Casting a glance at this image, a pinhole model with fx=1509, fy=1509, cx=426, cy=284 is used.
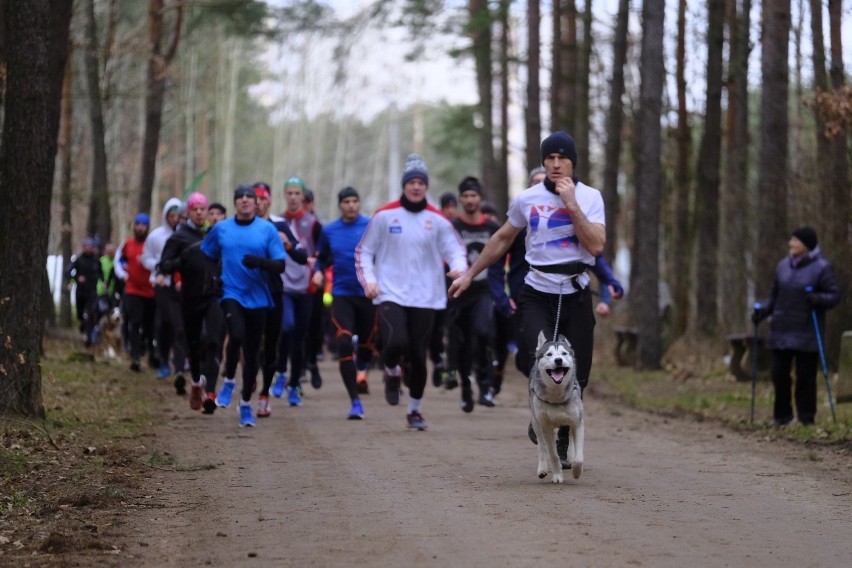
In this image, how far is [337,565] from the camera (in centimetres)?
698

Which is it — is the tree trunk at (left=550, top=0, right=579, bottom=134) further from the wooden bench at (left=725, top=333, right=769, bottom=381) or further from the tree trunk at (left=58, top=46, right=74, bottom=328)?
the wooden bench at (left=725, top=333, right=769, bottom=381)

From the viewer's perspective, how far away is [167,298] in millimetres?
18672

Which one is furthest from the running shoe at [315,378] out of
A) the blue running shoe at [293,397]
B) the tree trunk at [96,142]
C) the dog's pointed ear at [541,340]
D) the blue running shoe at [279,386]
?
the tree trunk at [96,142]

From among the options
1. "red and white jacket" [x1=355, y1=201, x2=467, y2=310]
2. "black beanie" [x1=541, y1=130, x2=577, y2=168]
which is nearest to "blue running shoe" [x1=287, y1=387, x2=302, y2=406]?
"red and white jacket" [x1=355, y1=201, x2=467, y2=310]

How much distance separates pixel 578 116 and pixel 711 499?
2742cm

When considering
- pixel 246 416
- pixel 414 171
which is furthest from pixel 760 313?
pixel 246 416

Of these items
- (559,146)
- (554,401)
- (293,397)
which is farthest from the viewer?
(293,397)

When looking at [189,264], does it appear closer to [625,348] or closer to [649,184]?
[649,184]

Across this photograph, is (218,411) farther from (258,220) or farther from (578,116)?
(578,116)

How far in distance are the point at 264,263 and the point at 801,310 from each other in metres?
5.45

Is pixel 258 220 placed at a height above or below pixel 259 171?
below

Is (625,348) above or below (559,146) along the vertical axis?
below

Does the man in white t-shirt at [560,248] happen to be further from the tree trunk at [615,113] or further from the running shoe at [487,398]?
the tree trunk at [615,113]

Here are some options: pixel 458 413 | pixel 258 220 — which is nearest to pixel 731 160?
pixel 458 413
